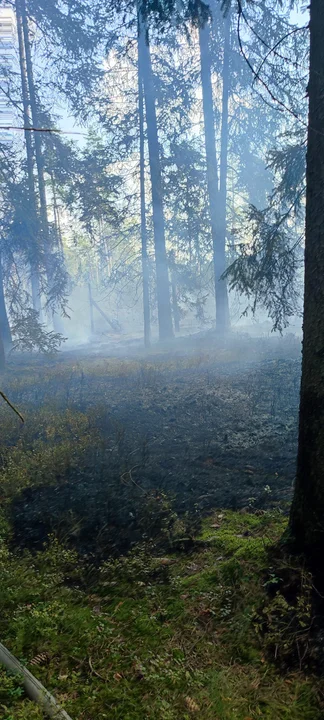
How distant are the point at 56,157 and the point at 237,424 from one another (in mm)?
18661

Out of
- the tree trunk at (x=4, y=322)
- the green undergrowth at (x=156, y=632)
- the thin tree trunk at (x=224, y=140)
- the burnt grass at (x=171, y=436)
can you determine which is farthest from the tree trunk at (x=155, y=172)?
the green undergrowth at (x=156, y=632)

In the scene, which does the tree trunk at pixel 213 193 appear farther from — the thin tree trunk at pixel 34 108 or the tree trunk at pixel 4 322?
the tree trunk at pixel 4 322

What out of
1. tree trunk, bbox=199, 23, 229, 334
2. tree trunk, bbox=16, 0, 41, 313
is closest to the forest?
tree trunk, bbox=16, 0, 41, 313

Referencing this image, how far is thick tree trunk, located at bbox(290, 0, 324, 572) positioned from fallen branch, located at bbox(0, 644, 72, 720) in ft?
6.86

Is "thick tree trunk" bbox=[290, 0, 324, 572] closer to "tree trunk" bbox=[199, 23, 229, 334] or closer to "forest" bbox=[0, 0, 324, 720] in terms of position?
"forest" bbox=[0, 0, 324, 720]

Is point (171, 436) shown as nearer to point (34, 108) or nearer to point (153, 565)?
point (153, 565)

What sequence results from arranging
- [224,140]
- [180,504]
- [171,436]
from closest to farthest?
[180,504]
[171,436]
[224,140]

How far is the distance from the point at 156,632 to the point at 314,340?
269 cm

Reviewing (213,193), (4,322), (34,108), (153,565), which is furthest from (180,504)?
(34,108)

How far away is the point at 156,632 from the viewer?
3.06 metres

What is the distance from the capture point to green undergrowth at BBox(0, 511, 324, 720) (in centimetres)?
245

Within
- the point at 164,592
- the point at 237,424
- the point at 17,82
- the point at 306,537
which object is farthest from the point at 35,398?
the point at 17,82

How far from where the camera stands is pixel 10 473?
625 cm

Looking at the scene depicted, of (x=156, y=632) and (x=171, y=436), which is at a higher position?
(x=156, y=632)
